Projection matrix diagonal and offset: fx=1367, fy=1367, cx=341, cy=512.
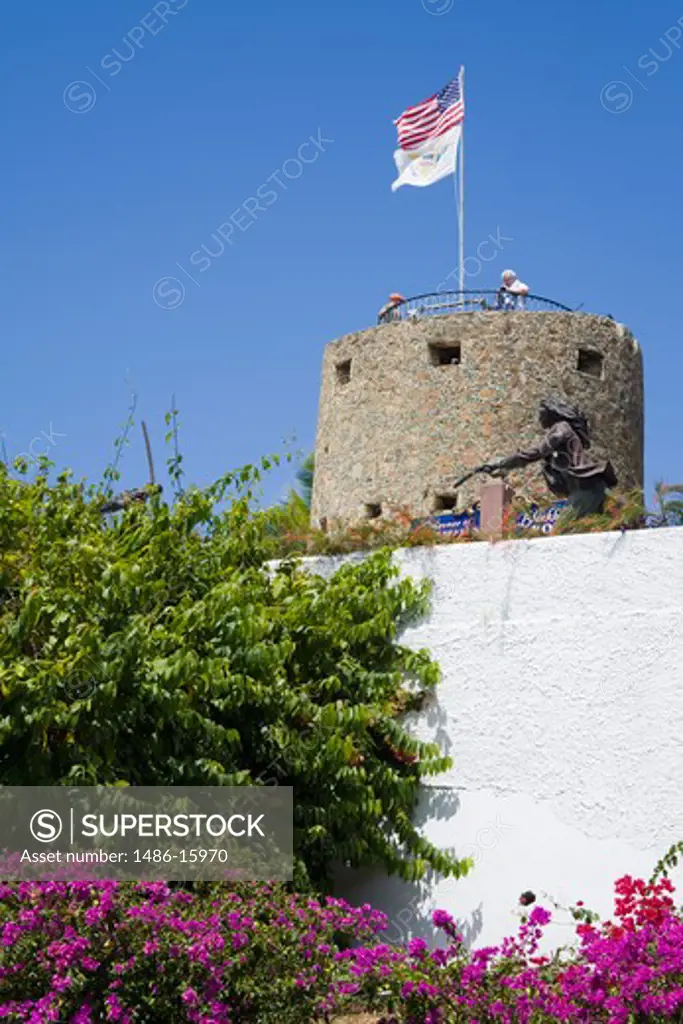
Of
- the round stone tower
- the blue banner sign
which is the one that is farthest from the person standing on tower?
the blue banner sign

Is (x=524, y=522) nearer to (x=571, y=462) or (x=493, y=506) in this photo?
(x=493, y=506)

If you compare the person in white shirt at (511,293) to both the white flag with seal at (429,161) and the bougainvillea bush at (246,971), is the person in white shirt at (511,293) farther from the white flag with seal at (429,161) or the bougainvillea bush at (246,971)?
the bougainvillea bush at (246,971)

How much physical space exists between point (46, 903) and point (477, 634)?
3887 mm

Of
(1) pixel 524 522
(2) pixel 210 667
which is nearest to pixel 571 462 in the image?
(1) pixel 524 522

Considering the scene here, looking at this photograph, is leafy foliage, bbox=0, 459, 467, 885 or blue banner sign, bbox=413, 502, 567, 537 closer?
leafy foliage, bbox=0, 459, 467, 885

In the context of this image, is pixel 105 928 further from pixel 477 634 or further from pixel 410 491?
pixel 410 491

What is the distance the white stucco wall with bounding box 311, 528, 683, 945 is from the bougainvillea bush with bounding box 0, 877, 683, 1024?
66.4 inches

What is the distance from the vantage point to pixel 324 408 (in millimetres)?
24984

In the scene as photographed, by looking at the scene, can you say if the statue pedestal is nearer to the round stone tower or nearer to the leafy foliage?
the leafy foliage

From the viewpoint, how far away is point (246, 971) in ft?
22.2

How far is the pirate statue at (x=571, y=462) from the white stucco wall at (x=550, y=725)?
42.3 inches

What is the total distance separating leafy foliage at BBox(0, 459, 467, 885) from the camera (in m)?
8.20

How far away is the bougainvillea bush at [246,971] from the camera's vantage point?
6.23 metres

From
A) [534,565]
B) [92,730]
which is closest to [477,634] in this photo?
[534,565]
